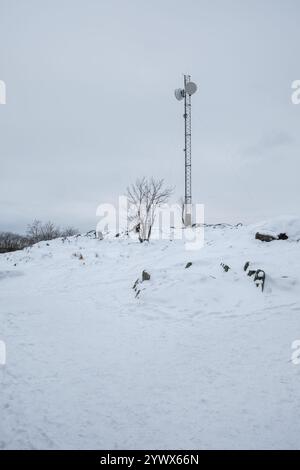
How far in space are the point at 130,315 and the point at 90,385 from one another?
4.42m

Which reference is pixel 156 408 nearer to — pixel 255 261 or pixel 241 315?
pixel 241 315

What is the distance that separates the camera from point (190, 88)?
21.7m

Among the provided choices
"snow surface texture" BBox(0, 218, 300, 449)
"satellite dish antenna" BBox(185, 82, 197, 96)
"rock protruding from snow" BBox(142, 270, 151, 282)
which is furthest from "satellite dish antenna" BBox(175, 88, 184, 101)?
"rock protruding from snow" BBox(142, 270, 151, 282)

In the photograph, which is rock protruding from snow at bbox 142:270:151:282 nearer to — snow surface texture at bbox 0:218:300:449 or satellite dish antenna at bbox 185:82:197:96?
snow surface texture at bbox 0:218:300:449

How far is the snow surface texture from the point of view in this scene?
395cm

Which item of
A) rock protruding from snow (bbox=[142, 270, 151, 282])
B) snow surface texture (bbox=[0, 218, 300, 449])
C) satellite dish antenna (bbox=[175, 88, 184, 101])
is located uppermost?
satellite dish antenna (bbox=[175, 88, 184, 101])

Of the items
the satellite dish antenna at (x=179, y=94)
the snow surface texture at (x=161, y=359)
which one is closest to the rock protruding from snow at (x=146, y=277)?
the snow surface texture at (x=161, y=359)

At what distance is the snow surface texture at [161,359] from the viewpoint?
3953 mm

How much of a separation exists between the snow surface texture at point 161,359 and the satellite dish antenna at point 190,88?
13.9 meters

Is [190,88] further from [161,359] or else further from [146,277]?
[161,359]

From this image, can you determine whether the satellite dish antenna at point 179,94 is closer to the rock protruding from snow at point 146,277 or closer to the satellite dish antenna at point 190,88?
the satellite dish antenna at point 190,88

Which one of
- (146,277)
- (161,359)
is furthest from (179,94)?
(161,359)

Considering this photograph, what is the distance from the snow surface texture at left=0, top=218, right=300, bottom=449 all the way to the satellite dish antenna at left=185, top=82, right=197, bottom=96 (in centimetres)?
1390

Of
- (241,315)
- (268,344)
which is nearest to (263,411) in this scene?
(268,344)
